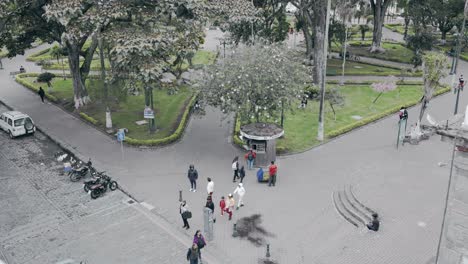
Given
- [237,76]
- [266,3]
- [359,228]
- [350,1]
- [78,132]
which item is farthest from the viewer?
[350,1]

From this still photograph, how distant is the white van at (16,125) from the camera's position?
31.8 meters

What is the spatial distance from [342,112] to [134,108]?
16117 mm

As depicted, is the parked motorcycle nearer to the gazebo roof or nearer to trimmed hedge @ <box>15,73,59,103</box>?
the gazebo roof

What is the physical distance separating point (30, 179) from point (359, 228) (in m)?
17.6

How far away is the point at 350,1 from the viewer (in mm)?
58250

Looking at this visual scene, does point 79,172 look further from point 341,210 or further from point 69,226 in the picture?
point 341,210

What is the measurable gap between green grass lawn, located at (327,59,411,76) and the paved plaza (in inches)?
659

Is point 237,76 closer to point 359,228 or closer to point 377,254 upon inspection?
point 359,228

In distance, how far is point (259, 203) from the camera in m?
22.8

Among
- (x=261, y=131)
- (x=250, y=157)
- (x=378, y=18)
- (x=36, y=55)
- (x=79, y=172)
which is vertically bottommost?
(x=79, y=172)

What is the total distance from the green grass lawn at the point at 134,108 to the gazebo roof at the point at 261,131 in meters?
6.94

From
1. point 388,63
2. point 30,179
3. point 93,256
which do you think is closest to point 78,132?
point 30,179

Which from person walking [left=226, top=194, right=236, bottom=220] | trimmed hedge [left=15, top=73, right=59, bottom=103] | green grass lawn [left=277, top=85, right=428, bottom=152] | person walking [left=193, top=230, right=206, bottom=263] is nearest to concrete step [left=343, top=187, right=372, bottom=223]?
person walking [left=226, top=194, right=236, bottom=220]

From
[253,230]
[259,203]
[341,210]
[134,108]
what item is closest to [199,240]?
[253,230]
